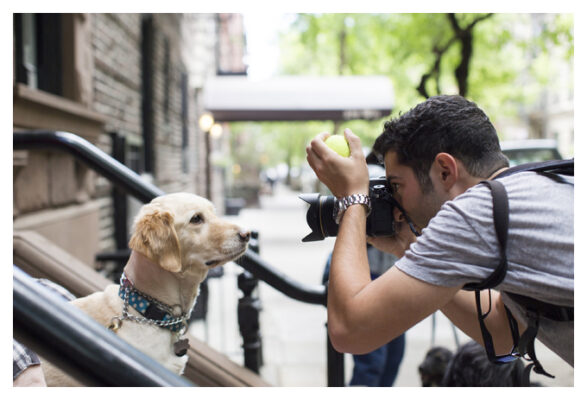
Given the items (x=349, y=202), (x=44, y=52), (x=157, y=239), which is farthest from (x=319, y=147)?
(x=44, y=52)

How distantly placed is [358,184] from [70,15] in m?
4.10

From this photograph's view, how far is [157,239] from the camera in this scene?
59.7 inches

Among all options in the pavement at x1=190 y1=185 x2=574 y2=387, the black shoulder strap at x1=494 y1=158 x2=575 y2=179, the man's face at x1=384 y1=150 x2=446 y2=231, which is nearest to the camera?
the black shoulder strap at x1=494 y1=158 x2=575 y2=179

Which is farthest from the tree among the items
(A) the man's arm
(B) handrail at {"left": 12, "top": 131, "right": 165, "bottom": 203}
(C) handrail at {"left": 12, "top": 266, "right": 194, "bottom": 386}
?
(C) handrail at {"left": 12, "top": 266, "right": 194, "bottom": 386}

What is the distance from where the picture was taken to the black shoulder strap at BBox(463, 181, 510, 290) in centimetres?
124

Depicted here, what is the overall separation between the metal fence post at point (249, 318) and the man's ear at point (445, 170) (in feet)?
5.27

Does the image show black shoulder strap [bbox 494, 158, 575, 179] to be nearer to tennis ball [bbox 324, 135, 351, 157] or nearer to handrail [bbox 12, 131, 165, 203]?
tennis ball [bbox 324, 135, 351, 157]

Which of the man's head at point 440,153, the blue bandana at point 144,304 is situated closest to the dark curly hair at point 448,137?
the man's head at point 440,153

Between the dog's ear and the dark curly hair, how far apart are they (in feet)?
2.38

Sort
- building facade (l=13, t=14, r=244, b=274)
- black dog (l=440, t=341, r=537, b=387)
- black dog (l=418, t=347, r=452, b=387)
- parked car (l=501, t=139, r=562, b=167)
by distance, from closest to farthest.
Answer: black dog (l=440, t=341, r=537, b=387) → black dog (l=418, t=347, r=452, b=387) → building facade (l=13, t=14, r=244, b=274) → parked car (l=501, t=139, r=562, b=167)

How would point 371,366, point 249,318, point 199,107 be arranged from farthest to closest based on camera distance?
point 199,107, point 371,366, point 249,318

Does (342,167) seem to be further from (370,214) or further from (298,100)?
(298,100)

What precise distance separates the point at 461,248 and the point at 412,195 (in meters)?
0.27
